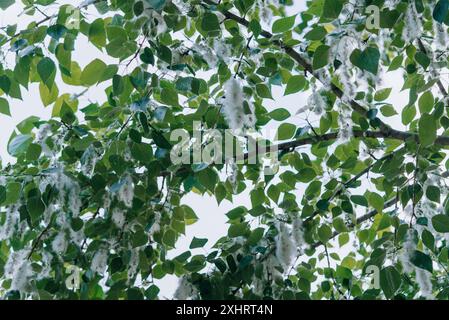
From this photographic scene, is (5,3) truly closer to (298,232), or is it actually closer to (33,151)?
(33,151)

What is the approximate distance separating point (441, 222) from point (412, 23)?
0.51 metres

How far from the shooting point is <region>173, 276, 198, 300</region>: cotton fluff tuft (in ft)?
5.01

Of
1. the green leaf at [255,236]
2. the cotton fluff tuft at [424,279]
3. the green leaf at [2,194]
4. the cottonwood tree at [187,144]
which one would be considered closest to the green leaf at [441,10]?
the cottonwood tree at [187,144]

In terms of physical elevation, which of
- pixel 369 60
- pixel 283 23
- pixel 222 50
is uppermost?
pixel 283 23

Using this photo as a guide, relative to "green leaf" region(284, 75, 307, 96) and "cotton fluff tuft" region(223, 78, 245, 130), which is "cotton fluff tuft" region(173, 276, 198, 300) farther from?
"green leaf" region(284, 75, 307, 96)

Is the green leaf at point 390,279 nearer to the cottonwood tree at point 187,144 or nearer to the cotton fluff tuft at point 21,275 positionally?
the cottonwood tree at point 187,144

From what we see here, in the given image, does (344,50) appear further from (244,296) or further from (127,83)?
(244,296)

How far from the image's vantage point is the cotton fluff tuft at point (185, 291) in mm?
1528

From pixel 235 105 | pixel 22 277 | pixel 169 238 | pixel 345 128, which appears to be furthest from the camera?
pixel 345 128

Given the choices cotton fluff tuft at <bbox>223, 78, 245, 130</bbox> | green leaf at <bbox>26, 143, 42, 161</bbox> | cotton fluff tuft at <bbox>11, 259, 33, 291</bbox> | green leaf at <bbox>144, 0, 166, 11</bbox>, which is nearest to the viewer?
green leaf at <bbox>144, 0, 166, 11</bbox>

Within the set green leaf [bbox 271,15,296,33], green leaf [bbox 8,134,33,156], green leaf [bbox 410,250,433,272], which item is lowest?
green leaf [bbox 410,250,433,272]

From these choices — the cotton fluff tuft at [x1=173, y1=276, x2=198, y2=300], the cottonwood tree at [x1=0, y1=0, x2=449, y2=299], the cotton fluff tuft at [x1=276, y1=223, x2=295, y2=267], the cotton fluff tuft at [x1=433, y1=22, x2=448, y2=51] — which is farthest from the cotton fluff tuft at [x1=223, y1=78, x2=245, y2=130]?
the cotton fluff tuft at [x1=433, y1=22, x2=448, y2=51]

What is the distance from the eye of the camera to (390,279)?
1471 mm

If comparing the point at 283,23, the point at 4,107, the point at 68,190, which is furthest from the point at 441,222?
the point at 4,107
